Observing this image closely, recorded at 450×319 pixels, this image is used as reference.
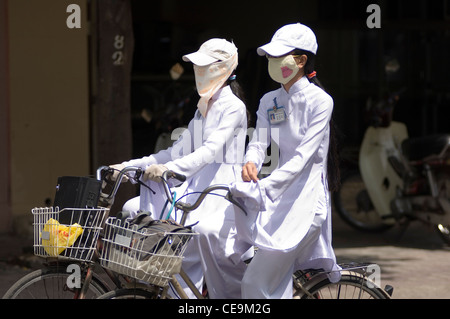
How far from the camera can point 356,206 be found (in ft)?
29.5

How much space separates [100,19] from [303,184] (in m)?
3.56

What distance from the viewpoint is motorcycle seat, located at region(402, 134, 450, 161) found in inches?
325

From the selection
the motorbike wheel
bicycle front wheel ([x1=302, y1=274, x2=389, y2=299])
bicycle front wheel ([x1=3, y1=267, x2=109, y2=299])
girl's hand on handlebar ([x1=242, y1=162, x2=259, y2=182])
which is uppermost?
girl's hand on handlebar ([x1=242, y1=162, x2=259, y2=182])

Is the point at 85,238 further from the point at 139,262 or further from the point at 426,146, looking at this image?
the point at 426,146

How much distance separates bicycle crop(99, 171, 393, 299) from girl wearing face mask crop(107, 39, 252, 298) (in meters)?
0.13

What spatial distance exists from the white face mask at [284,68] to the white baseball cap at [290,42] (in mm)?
53

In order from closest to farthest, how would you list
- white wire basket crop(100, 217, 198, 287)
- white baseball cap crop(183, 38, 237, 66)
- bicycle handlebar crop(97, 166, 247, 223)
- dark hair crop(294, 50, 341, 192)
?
white wire basket crop(100, 217, 198, 287), bicycle handlebar crop(97, 166, 247, 223), dark hair crop(294, 50, 341, 192), white baseball cap crop(183, 38, 237, 66)

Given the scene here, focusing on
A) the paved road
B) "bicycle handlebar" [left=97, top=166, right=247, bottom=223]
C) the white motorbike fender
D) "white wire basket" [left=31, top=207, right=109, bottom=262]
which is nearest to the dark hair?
→ "bicycle handlebar" [left=97, top=166, right=247, bottom=223]

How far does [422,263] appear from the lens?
774cm

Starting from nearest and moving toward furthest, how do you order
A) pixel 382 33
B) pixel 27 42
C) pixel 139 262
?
pixel 139 262
pixel 27 42
pixel 382 33

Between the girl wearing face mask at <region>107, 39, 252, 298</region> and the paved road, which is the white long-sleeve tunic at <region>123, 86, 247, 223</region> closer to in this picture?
the girl wearing face mask at <region>107, 39, 252, 298</region>

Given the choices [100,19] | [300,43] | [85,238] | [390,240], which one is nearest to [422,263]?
[390,240]
